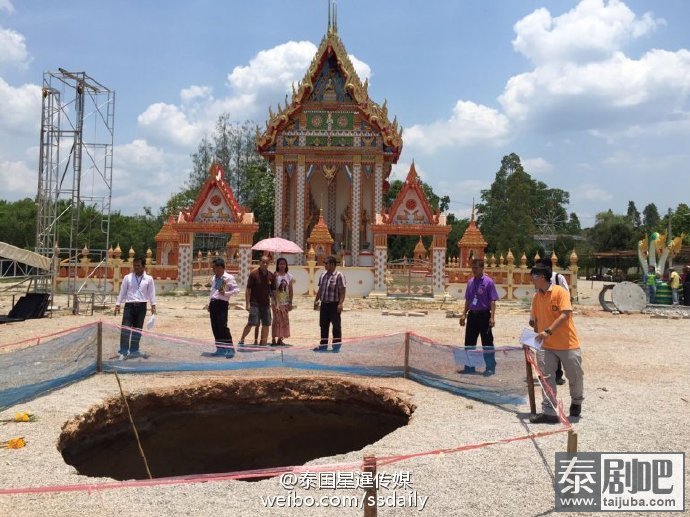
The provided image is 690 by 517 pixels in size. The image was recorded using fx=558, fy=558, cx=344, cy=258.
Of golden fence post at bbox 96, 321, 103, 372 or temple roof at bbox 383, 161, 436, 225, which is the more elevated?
temple roof at bbox 383, 161, 436, 225

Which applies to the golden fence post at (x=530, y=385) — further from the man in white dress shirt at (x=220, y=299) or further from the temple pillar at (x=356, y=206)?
the temple pillar at (x=356, y=206)

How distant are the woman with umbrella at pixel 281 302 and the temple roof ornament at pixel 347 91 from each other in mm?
17560

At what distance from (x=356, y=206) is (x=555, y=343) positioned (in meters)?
20.7

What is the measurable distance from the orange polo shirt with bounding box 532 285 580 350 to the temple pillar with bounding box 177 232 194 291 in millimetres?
17015

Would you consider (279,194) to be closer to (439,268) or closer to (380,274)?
(380,274)

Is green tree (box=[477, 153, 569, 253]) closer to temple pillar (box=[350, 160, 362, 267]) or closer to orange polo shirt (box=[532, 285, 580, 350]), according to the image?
temple pillar (box=[350, 160, 362, 267])

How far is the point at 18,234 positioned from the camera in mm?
45281

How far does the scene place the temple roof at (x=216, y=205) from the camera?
20.2 m

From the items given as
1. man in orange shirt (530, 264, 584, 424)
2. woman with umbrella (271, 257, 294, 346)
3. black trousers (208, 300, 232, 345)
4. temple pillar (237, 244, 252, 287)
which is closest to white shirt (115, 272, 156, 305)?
black trousers (208, 300, 232, 345)

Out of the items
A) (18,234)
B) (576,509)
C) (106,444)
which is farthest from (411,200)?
(18,234)

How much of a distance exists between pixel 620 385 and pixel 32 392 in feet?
21.7

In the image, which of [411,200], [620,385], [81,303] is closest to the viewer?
[620,385]

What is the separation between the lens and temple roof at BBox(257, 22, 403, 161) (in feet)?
82.6

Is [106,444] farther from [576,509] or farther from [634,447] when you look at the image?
Result: [634,447]
